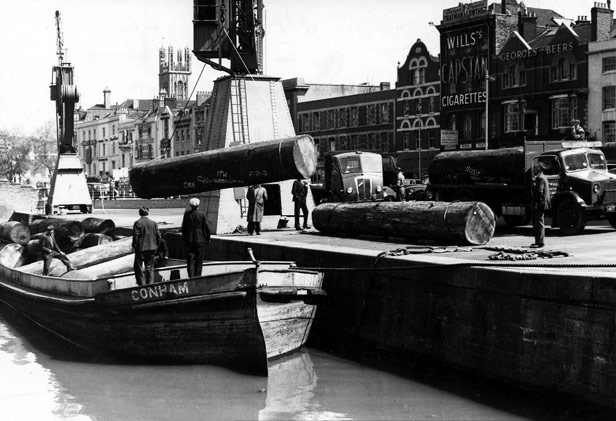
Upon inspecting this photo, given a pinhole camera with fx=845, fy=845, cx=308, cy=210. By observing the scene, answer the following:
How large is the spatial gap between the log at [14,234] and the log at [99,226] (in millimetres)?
2757

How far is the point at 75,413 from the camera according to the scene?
1362 cm

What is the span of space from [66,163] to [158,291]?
33.3m

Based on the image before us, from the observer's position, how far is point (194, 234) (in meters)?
16.8

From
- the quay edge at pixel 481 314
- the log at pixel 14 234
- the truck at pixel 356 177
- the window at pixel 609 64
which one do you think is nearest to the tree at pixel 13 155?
the window at pixel 609 64

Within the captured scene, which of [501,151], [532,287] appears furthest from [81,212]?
[532,287]

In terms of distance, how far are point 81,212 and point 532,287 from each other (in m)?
38.2

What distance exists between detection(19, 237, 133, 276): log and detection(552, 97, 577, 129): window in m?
41.3

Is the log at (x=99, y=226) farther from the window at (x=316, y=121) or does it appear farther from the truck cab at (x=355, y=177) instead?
the window at (x=316, y=121)

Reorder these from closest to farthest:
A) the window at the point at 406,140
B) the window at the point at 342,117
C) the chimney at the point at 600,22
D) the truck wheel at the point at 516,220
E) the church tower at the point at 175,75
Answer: the truck wheel at the point at 516,220
the chimney at the point at 600,22
the window at the point at 406,140
the window at the point at 342,117
the church tower at the point at 175,75

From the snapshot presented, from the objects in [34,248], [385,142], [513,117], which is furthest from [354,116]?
[34,248]

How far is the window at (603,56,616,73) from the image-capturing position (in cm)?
5558

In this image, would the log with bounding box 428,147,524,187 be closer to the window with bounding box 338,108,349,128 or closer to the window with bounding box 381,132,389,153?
the window with bounding box 381,132,389,153

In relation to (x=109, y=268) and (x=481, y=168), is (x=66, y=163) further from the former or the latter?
(x=481, y=168)

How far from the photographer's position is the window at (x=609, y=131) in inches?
2189
